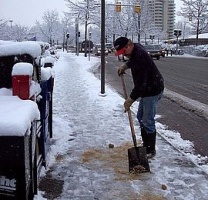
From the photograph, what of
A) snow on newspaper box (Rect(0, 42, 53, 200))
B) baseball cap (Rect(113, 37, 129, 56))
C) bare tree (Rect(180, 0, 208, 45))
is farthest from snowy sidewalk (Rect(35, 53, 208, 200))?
bare tree (Rect(180, 0, 208, 45))

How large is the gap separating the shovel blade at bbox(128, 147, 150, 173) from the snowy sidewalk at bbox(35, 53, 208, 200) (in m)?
0.10

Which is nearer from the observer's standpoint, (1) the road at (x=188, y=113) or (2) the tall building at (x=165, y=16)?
(1) the road at (x=188, y=113)

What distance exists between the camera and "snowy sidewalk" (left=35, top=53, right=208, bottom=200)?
4.39m

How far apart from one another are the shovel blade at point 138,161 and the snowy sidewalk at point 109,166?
0.10m

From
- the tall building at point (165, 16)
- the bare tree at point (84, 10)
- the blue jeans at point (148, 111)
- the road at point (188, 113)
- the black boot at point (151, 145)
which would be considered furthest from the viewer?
the tall building at point (165, 16)

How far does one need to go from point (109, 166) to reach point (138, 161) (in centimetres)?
40

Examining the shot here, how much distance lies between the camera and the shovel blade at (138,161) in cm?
504

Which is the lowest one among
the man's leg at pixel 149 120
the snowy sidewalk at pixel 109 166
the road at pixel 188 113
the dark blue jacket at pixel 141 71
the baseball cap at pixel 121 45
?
the road at pixel 188 113

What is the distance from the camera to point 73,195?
14.1 feet

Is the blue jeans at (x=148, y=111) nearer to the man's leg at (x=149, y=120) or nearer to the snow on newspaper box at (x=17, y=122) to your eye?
the man's leg at (x=149, y=120)

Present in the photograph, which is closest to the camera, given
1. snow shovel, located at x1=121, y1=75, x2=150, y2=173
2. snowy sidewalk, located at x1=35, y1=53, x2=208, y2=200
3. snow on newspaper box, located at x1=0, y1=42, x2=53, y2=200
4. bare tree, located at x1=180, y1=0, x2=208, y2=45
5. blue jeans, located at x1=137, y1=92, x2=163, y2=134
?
snow on newspaper box, located at x1=0, y1=42, x2=53, y2=200

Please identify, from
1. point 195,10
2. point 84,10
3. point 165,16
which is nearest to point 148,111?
point 84,10

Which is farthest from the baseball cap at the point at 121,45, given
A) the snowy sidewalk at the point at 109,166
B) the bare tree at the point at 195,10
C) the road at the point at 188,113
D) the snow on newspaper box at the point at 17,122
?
the bare tree at the point at 195,10

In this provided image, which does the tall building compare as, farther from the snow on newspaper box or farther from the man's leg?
the snow on newspaper box
